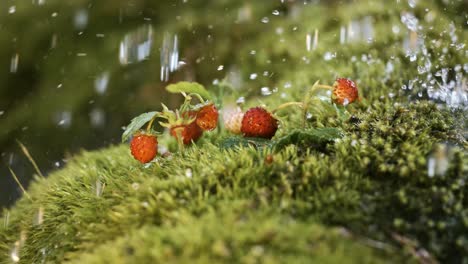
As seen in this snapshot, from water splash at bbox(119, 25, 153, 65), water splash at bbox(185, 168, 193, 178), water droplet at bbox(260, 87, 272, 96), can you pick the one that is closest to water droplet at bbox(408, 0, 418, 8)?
water droplet at bbox(260, 87, 272, 96)

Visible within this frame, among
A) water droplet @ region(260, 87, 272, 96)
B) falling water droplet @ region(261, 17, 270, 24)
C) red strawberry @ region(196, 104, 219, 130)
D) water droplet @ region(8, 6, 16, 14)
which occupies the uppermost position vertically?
water droplet @ region(8, 6, 16, 14)

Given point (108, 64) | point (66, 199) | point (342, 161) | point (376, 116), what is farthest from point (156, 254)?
point (108, 64)

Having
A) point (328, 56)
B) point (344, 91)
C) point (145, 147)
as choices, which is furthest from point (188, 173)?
point (328, 56)

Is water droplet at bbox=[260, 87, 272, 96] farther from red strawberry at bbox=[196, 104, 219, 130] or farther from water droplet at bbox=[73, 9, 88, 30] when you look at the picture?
water droplet at bbox=[73, 9, 88, 30]

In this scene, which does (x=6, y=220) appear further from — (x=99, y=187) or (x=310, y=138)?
(x=310, y=138)

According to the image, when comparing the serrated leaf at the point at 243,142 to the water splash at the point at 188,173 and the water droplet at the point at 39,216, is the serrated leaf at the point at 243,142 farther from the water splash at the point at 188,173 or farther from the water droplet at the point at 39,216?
the water droplet at the point at 39,216

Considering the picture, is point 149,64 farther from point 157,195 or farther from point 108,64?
point 157,195
